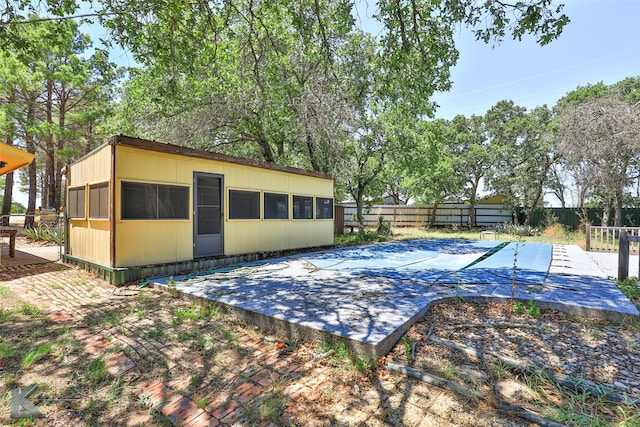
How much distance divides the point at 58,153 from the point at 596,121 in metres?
20.0

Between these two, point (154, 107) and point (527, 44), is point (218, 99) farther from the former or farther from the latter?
point (527, 44)

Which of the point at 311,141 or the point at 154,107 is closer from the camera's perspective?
the point at 154,107

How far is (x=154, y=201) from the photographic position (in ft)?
18.0

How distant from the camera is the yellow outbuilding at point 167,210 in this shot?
201 inches

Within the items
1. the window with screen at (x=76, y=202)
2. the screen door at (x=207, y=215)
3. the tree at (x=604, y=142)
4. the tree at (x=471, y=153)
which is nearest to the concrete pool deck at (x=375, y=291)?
the screen door at (x=207, y=215)

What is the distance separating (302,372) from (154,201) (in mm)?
4422

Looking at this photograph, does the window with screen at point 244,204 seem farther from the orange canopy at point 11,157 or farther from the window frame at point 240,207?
the orange canopy at point 11,157

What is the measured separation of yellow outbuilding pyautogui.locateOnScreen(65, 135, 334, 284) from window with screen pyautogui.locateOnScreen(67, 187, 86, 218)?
0.02 metres

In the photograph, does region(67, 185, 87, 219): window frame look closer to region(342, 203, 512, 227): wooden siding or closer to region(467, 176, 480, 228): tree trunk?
region(342, 203, 512, 227): wooden siding

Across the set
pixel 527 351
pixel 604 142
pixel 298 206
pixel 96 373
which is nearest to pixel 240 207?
pixel 298 206

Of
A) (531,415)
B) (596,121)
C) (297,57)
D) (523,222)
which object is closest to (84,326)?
(531,415)

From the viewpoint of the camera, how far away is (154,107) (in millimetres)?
9125

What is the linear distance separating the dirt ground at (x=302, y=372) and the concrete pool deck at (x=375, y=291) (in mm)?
156

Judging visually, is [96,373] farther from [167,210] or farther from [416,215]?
[416,215]
